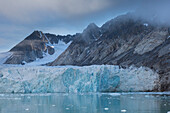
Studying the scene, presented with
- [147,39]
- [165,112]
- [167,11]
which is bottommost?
[165,112]

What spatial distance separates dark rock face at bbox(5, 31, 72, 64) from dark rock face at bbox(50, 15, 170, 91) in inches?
1045

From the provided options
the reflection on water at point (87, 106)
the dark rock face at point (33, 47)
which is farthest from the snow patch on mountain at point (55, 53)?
the reflection on water at point (87, 106)

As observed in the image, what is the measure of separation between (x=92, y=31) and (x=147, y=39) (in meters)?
36.2

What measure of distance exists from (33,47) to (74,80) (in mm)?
84963

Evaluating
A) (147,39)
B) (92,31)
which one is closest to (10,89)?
(147,39)

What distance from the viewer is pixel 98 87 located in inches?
1169

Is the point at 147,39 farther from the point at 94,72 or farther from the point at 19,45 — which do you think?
the point at 19,45

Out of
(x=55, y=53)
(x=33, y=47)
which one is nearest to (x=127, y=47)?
(x=55, y=53)

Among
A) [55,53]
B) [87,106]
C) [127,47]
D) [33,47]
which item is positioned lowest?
[87,106]

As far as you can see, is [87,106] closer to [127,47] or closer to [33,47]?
[127,47]

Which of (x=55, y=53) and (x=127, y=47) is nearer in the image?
(x=127, y=47)

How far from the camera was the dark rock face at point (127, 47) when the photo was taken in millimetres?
39719

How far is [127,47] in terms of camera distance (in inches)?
2306

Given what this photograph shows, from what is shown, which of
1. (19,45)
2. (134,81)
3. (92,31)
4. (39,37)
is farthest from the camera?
(39,37)
